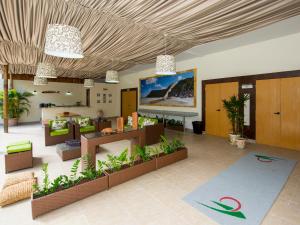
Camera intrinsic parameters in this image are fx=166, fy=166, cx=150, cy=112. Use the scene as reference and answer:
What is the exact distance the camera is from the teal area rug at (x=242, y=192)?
2.24m

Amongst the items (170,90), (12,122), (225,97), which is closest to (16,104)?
(12,122)

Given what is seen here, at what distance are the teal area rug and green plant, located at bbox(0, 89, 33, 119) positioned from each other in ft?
34.8

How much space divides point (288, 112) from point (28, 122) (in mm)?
12903

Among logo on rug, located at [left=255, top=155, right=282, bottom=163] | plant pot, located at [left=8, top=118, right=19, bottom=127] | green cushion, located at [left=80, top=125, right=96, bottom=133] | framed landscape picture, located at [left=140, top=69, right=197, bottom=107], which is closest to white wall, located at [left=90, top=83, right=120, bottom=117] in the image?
framed landscape picture, located at [left=140, top=69, right=197, bottom=107]

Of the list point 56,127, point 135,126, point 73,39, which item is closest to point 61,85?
A: point 56,127

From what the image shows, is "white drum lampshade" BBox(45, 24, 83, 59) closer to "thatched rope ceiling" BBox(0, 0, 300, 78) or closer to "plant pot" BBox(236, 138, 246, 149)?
"thatched rope ceiling" BBox(0, 0, 300, 78)

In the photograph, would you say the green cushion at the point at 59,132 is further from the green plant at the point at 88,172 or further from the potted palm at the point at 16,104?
the potted palm at the point at 16,104

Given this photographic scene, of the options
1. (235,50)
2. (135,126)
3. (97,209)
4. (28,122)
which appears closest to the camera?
(97,209)

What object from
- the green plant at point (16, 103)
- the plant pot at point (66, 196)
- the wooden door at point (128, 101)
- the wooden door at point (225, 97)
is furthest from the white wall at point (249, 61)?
the green plant at point (16, 103)

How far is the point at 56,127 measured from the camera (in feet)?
18.5

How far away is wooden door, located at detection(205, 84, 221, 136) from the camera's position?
685 centimetres

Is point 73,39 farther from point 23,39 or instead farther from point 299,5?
point 299,5

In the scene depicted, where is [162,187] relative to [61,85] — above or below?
below

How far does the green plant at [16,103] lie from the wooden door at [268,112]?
38.5ft
